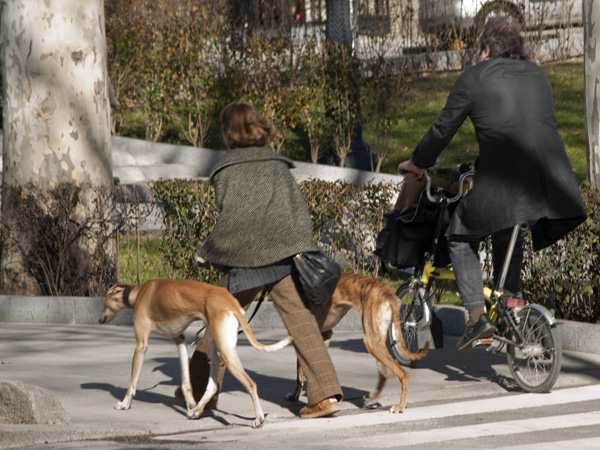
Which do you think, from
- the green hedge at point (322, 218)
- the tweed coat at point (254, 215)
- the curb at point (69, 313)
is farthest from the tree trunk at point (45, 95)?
the tweed coat at point (254, 215)

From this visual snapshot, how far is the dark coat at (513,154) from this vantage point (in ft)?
20.2

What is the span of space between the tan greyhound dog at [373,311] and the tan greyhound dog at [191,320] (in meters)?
0.45

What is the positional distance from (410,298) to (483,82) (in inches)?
68.7

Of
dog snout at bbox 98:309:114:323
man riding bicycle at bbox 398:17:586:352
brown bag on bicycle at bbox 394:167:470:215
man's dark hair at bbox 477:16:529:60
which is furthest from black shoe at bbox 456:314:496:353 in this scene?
dog snout at bbox 98:309:114:323

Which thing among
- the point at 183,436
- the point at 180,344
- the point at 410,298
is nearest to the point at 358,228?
the point at 410,298

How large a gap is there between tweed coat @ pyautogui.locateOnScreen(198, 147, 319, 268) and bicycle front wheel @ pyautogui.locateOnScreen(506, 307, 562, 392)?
150 centimetres

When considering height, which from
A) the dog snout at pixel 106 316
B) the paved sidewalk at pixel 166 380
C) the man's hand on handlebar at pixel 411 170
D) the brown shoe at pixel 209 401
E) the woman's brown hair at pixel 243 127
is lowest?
the paved sidewalk at pixel 166 380

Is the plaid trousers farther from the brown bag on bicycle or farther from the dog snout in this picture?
the brown bag on bicycle

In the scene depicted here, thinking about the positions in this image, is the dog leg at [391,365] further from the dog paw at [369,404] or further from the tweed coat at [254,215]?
the tweed coat at [254,215]

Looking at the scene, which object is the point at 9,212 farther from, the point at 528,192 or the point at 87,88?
the point at 528,192

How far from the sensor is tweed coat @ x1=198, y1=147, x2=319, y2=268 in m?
5.68

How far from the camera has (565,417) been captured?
5582mm

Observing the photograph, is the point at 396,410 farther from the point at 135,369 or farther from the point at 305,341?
the point at 135,369

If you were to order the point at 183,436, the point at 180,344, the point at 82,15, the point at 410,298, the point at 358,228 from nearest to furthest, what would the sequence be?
the point at 183,436 → the point at 180,344 → the point at 410,298 → the point at 358,228 → the point at 82,15
